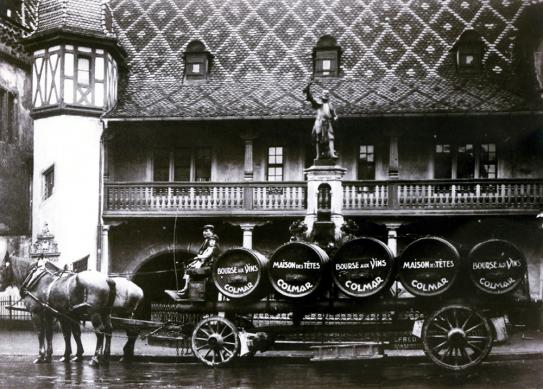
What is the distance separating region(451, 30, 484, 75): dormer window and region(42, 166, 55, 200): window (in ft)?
43.4

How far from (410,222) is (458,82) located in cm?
473

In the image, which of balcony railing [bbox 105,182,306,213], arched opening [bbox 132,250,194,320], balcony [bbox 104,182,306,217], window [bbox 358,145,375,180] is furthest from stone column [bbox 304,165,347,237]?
arched opening [bbox 132,250,194,320]

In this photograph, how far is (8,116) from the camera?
27.3m

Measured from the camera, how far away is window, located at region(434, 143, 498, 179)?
2523 centimetres

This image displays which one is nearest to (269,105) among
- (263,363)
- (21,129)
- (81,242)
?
(81,242)

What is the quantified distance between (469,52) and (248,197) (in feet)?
27.8

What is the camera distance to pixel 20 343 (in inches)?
773

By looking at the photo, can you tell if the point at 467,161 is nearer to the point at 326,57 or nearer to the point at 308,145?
the point at 308,145

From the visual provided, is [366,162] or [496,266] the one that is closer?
[496,266]

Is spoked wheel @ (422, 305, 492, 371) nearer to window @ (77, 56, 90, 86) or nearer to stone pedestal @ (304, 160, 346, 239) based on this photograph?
stone pedestal @ (304, 160, 346, 239)

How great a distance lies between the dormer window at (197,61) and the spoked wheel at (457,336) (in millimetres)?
16423

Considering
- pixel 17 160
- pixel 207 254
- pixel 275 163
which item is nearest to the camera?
pixel 207 254

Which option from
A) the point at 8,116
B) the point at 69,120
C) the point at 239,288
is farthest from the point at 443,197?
the point at 8,116

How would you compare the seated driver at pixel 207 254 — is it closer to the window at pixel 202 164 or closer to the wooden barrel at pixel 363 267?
the wooden barrel at pixel 363 267
